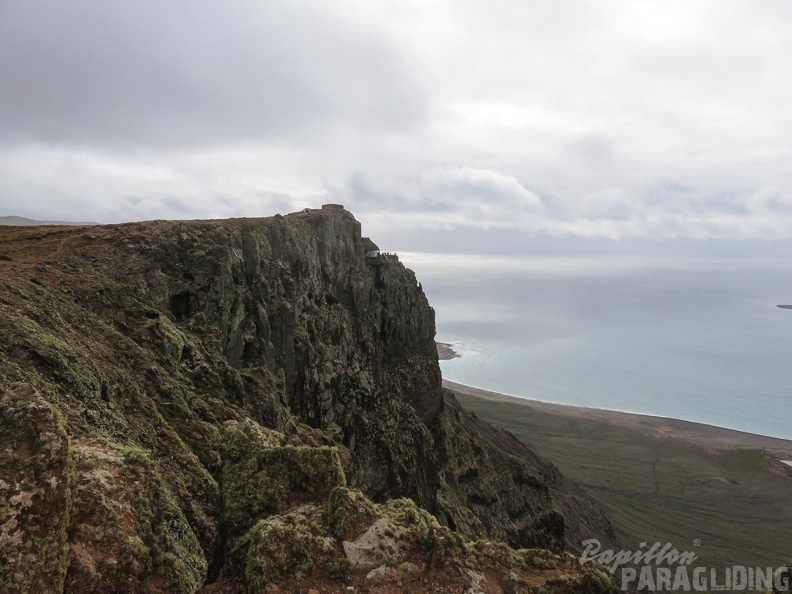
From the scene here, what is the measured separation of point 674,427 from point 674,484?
3268 cm

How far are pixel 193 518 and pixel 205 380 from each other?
446 inches

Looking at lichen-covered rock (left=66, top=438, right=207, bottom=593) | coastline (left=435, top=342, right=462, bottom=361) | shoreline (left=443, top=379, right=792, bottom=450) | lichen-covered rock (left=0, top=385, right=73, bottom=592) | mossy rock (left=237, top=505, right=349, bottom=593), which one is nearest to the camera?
lichen-covered rock (left=0, top=385, right=73, bottom=592)

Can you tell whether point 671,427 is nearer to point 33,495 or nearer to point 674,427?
point 674,427

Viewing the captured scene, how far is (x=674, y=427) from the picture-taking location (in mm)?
115250

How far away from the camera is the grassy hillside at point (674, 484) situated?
69750 millimetres

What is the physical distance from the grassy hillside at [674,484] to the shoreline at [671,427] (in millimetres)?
2887

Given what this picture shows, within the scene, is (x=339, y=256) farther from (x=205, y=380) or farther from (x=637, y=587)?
(x=637, y=587)

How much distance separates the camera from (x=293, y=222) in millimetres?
50250

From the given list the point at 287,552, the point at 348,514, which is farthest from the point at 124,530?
the point at 348,514

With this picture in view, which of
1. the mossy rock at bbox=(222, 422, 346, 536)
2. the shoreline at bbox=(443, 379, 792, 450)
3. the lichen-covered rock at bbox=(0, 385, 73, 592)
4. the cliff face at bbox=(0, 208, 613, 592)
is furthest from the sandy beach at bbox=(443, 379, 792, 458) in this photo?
the lichen-covered rock at bbox=(0, 385, 73, 592)

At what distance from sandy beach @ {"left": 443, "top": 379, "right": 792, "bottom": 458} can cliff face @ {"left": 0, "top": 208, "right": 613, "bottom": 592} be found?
54578mm

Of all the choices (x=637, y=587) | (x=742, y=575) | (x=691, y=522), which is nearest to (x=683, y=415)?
(x=691, y=522)

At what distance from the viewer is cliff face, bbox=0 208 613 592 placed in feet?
28.4

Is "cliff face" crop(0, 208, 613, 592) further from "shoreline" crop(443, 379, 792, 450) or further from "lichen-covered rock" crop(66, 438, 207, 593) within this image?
"shoreline" crop(443, 379, 792, 450)
